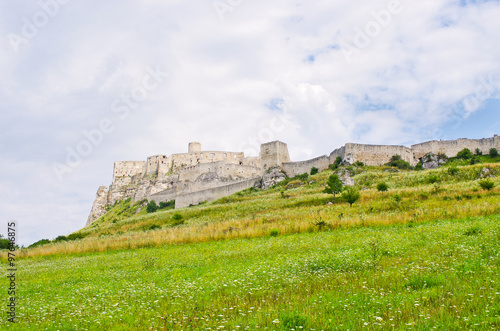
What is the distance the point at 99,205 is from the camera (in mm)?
107312

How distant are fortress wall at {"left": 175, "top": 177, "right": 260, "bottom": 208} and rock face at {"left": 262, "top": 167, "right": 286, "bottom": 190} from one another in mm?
2091

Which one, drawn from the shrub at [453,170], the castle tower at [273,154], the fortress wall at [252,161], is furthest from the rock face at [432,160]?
the fortress wall at [252,161]

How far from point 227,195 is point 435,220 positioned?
51.7m

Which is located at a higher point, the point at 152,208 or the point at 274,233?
the point at 152,208

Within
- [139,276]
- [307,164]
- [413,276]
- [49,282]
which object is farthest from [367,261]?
[307,164]

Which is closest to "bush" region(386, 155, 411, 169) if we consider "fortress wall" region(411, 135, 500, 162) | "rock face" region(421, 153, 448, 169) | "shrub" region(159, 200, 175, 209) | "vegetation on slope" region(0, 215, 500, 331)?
"rock face" region(421, 153, 448, 169)

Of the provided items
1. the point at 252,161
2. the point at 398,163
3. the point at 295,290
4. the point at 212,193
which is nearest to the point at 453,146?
the point at 398,163

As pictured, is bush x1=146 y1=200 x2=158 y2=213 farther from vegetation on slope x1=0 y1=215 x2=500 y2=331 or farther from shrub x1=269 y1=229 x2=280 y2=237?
vegetation on slope x1=0 y1=215 x2=500 y2=331

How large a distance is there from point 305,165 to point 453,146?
2485cm

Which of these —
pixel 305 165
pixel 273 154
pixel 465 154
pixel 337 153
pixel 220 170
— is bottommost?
pixel 465 154

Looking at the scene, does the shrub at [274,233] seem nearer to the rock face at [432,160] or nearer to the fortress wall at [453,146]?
the rock face at [432,160]

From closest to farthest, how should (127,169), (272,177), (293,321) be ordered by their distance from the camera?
(293,321) < (272,177) < (127,169)

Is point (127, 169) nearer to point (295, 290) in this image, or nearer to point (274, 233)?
point (274, 233)

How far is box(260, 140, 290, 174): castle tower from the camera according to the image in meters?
68.6
